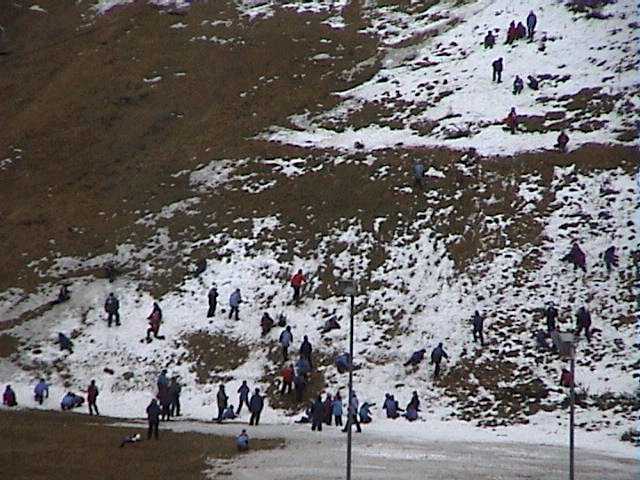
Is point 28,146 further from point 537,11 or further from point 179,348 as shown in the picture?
point 537,11

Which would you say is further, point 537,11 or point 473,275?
point 537,11

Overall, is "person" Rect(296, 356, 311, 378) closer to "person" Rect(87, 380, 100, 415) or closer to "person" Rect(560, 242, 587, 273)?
"person" Rect(87, 380, 100, 415)

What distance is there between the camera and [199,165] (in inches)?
2040

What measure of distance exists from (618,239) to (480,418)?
1025 cm

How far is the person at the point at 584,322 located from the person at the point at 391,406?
6621 mm

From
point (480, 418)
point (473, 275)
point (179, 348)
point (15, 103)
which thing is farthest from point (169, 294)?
point (15, 103)

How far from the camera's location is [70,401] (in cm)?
3625

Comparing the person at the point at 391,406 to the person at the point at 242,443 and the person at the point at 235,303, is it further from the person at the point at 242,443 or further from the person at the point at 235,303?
the person at the point at 235,303

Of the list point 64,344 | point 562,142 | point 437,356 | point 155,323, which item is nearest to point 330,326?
point 437,356

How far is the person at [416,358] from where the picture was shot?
3597 centimetres

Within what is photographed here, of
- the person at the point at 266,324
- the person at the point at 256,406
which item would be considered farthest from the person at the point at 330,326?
the person at the point at 256,406

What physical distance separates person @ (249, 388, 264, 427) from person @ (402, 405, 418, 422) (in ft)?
15.4

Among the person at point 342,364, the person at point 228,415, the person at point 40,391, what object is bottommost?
Answer: the person at point 228,415

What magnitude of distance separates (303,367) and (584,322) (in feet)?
31.4
